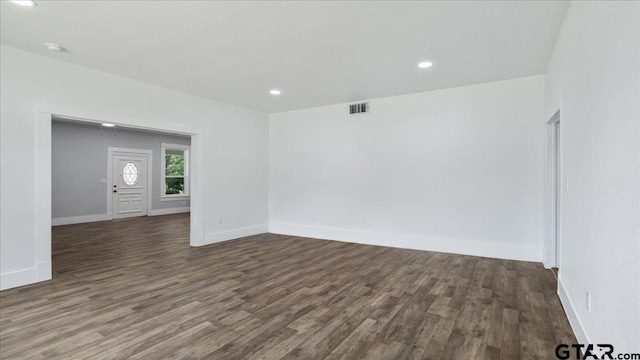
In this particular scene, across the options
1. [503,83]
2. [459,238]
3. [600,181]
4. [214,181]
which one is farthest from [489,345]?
[214,181]

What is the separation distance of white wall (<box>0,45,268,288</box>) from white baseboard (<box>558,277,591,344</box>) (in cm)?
509

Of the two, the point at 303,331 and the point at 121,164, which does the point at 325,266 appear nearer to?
the point at 303,331

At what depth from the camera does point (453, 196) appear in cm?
493

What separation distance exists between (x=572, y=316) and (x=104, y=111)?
571 centimetres

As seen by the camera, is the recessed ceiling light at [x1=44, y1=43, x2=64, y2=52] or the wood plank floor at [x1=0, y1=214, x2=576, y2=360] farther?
the recessed ceiling light at [x1=44, y1=43, x2=64, y2=52]

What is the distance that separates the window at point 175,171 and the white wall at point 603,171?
1042cm

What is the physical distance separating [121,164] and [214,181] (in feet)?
17.2

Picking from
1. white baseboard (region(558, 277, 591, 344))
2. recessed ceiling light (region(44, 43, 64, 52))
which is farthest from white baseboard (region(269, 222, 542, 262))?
recessed ceiling light (region(44, 43, 64, 52))

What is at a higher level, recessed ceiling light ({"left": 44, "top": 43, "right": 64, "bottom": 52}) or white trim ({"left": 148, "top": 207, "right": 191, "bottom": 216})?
recessed ceiling light ({"left": 44, "top": 43, "right": 64, "bottom": 52})

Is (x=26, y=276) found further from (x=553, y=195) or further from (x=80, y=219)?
(x=553, y=195)

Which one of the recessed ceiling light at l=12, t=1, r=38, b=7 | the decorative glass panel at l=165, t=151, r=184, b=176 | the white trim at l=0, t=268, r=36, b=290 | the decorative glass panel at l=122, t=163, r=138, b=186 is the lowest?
the white trim at l=0, t=268, r=36, b=290

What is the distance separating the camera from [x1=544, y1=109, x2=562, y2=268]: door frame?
384 centimetres

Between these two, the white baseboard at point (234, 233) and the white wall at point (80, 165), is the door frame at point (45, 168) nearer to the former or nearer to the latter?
the white baseboard at point (234, 233)

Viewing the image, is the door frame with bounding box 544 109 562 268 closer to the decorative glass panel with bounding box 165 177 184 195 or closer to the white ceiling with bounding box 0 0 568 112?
the white ceiling with bounding box 0 0 568 112
